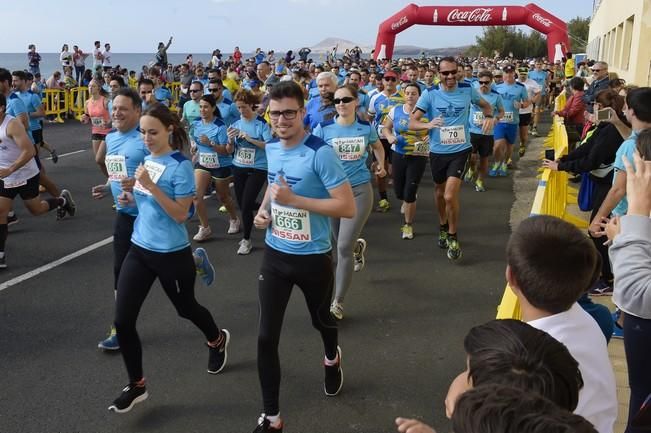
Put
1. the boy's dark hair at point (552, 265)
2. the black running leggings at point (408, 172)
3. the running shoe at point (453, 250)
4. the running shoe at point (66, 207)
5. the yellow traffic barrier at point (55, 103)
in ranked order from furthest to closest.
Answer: the yellow traffic barrier at point (55, 103)
the running shoe at point (66, 207)
the black running leggings at point (408, 172)
the running shoe at point (453, 250)
the boy's dark hair at point (552, 265)

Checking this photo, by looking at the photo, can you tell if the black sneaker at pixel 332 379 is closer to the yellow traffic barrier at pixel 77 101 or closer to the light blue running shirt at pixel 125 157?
the light blue running shirt at pixel 125 157

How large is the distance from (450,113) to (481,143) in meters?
3.08

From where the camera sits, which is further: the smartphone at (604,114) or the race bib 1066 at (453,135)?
the race bib 1066 at (453,135)

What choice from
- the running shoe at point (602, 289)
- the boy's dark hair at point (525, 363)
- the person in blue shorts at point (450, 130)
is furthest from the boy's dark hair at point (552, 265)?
the person in blue shorts at point (450, 130)

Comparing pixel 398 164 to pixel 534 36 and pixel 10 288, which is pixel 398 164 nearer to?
pixel 10 288

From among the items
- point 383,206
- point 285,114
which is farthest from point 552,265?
point 383,206

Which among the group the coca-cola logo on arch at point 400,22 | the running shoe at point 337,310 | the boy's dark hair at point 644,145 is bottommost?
the running shoe at point 337,310

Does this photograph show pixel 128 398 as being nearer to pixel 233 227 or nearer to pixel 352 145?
pixel 352 145

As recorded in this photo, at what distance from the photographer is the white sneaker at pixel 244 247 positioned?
6.73 m

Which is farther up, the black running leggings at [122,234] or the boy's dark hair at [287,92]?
the boy's dark hair at [287,92]

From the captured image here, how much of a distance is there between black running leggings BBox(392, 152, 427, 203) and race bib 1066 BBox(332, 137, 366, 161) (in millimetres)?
1691

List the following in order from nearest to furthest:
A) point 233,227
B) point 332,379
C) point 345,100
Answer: point 332,379
point 345,100
point 233,227

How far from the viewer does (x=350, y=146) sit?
17.6 ft

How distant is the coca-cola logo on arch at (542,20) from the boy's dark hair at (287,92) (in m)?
27.0
